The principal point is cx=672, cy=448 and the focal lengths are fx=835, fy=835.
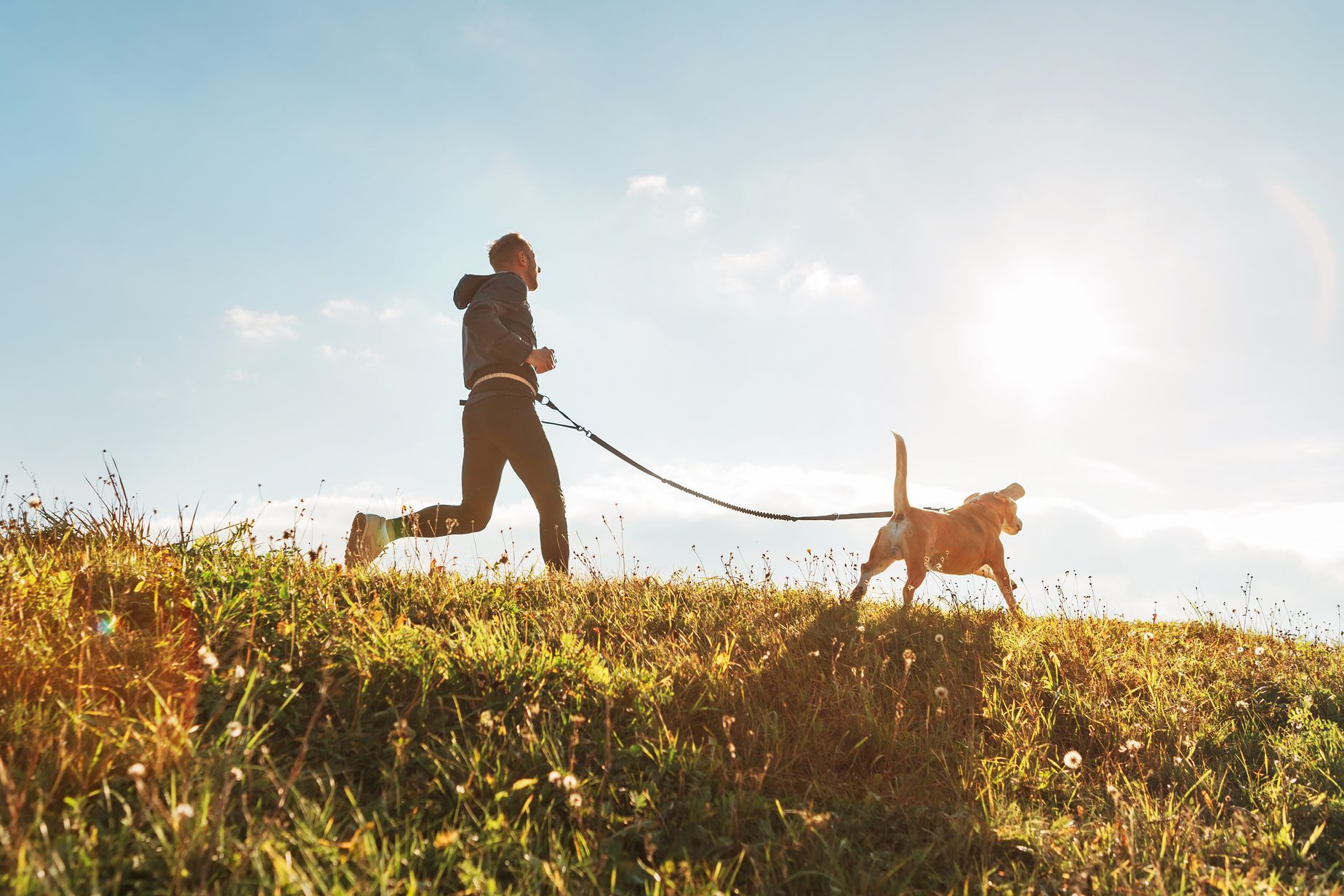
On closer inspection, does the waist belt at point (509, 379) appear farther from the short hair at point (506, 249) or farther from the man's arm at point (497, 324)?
the short hair at point (506, 249)

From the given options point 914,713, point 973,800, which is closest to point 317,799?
point 973,800

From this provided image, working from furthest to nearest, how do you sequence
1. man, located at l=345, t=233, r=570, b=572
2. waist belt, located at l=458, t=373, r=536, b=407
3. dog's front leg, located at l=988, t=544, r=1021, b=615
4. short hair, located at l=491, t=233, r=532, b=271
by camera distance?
1. dog's front leg, located at l=988, t=544, r=1021, b=615
2. short hair, located at l=491, t=233, r=532, b=271
3. waist belt, located at l=458, t=373, r=536, b=407
4. man, located at l=345, t=233, r=570, b=572

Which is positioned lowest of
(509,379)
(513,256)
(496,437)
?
(496,437)

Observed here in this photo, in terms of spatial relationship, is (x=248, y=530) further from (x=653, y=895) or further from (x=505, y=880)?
(x=653, y=895)

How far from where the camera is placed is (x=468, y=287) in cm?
696

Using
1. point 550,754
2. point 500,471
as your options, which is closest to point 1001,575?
point 500,471

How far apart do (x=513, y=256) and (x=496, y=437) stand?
167 centimetres

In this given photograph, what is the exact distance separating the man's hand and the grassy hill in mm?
2063

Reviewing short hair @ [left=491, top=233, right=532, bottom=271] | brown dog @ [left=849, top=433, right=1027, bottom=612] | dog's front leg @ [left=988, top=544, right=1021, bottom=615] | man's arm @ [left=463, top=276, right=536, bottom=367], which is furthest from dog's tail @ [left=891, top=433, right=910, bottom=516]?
short hair @ [left=491, top=233, right=532, bottom=271]

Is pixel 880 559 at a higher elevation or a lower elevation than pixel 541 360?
lower

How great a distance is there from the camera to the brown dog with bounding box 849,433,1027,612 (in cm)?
707

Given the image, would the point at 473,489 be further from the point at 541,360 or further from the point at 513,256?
the point at 513,256

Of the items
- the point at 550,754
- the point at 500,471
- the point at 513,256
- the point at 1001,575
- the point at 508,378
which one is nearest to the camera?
the point at 550,754

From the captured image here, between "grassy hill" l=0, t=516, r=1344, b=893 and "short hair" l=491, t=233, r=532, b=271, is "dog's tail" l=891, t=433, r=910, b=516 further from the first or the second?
"short hair" l=491, t=233, r=532, b=271
